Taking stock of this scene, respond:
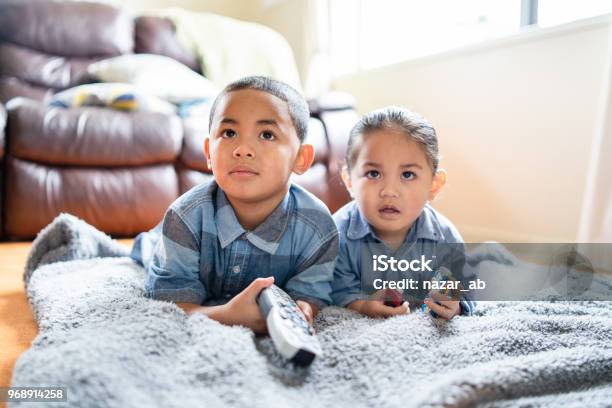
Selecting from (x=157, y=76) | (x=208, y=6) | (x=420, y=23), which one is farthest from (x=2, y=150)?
(x=208, y=6)

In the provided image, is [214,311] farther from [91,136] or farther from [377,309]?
[91,136]

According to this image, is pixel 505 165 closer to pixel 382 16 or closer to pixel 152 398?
pixel 382 16

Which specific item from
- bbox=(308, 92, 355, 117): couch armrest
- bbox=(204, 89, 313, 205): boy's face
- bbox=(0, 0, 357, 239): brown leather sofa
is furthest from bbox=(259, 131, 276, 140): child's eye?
bbox=(308, 92, 355, 117): couch armrest

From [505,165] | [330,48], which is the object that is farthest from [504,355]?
[330,48]

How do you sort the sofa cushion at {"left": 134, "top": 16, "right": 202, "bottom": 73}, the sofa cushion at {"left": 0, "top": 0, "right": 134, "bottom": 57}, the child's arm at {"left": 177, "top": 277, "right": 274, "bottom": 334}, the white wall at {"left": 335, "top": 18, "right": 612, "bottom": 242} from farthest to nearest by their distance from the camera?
the sofa cushion at {"left": 134, "top": 16, "right": 202, "bottom": 73} → the sofa cushion at {"left": 0, "top": 0, "right": 134, "bottom": 57} → the white wall at {"left": 335, "top": 18, "right": 612, "bottom": 242} → the child's arm at {"left": 177, "top": 277, "right": 274, "bottom": 334}

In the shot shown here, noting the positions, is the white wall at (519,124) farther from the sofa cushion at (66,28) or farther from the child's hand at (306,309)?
the sofa cushion at (66,28)

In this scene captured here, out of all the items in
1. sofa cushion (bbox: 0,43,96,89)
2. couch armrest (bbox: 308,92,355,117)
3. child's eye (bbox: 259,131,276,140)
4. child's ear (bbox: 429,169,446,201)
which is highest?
sofa cushion (bbox: 0,43,96,89)

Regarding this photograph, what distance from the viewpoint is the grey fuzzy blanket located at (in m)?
0.52

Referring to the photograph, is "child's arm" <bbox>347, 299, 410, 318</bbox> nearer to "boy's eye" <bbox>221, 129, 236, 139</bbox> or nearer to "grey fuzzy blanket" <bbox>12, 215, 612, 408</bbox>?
"grey fuzzy blanket" <bbox>12, 215, 612, 408</bbox>

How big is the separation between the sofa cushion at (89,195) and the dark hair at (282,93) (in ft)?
3.36

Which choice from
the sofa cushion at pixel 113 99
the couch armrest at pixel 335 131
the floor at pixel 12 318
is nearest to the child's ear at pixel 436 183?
the floor at pixel 12 318

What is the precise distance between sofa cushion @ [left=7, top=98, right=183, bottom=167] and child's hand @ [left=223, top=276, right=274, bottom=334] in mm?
1249

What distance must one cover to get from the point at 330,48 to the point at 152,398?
2.65m

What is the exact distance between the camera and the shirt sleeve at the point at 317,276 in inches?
35.2
